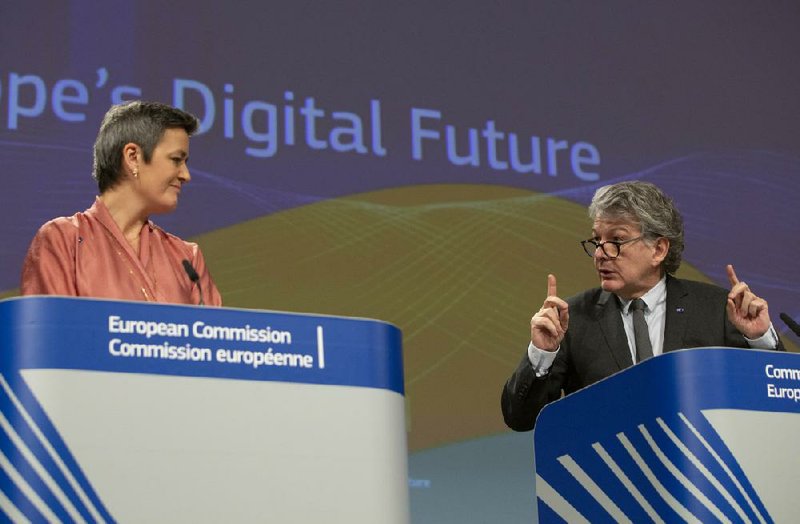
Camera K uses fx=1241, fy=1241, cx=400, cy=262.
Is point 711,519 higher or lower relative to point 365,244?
lower

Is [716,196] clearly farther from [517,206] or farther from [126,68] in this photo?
[126,68]

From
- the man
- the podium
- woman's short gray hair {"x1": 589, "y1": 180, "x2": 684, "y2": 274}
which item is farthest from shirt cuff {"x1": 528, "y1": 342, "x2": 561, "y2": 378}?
the podium

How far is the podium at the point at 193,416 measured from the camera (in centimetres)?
164

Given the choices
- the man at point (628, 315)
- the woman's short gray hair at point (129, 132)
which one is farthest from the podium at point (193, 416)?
the woman's short gray hair at point (129, 132)

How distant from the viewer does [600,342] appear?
2773 mm

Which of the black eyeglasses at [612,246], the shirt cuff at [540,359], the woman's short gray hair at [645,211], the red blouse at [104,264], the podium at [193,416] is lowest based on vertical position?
the podium at [193,416]

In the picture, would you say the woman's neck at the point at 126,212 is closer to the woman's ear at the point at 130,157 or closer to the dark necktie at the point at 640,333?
the woman's ear at the point at 130,157

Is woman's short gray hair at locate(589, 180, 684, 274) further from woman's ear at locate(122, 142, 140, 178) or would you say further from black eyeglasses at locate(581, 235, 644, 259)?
woman's ear at locate(122, 142, 140, 178)

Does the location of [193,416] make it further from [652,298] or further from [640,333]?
[652,298]

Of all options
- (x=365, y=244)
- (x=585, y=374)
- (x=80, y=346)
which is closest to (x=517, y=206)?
(x=365, y=244)

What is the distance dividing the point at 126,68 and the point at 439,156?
1.12 m

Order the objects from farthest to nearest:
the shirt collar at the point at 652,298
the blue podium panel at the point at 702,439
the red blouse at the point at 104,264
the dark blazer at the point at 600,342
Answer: the shirt collar at the point at 652,298 → the dark blazer at the point at 600,342 → the red blouse at the point at 104,264 → the blue podium panel at the point at 702,439

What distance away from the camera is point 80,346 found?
1.68 metres

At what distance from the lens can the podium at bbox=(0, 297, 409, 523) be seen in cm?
164
